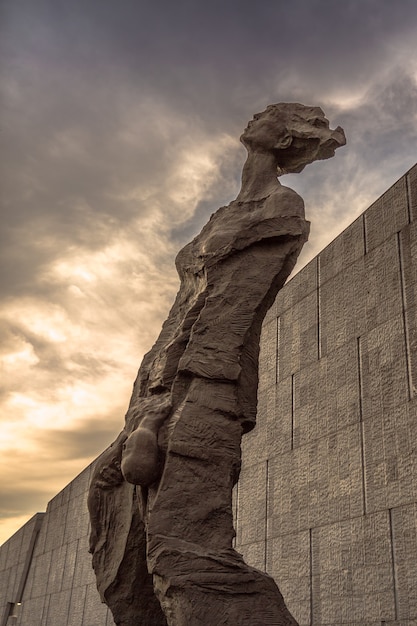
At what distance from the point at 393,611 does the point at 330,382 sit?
8.93 ft

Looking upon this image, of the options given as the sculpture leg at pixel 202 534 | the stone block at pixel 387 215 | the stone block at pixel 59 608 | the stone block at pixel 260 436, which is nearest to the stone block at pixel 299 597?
the stone block at pixel 260 436

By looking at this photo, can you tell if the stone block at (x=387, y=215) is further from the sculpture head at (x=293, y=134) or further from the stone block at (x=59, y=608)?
the stone block at (x=59, y=608)

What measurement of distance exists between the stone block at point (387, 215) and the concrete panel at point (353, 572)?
122 inches

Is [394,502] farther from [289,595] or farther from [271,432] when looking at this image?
[271,432]

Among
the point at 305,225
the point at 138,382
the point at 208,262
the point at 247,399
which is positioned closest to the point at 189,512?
the point at 247,399

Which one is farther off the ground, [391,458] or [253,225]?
[253,225]

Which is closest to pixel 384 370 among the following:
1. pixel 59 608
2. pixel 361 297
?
pixel 361 297

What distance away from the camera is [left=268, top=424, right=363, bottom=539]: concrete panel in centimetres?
752

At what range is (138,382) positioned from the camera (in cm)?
464

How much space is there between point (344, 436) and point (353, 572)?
56.1 inches

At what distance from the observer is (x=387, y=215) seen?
8.16 meters

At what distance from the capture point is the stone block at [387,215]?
7898 mm

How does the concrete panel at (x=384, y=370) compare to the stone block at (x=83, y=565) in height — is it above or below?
above

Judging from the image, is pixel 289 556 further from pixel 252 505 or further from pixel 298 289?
pixel 298 289
